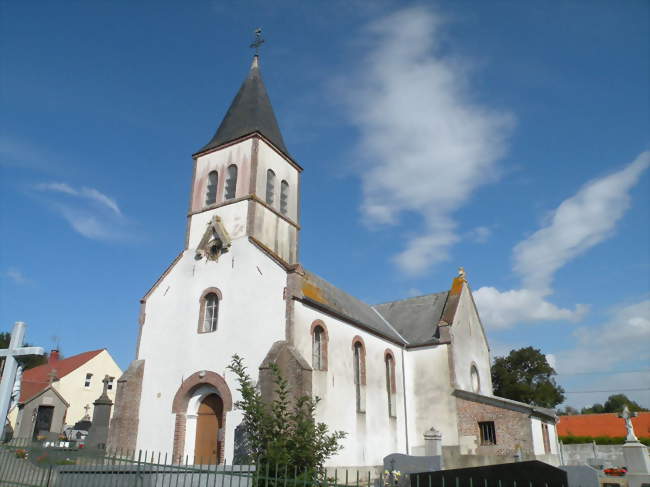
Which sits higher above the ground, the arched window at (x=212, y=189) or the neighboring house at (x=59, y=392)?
the arched window at (x=212, y=189)

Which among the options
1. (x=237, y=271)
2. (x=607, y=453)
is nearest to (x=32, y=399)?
(x=237, y=271)

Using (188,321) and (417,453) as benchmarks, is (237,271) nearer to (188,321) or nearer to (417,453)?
(188,321)

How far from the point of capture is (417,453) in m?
23.8

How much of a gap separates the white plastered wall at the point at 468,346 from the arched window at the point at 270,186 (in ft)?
38.2

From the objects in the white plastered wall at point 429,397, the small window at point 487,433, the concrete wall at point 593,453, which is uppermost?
the white plastered wall at point 429,397

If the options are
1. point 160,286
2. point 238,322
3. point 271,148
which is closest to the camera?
point 238,322

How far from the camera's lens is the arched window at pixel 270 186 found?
2148cm

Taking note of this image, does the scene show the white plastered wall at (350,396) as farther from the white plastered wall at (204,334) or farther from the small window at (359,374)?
the white plastered wall at (204,334)

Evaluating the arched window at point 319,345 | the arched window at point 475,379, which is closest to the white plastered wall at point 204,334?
the arched window at point 319,345

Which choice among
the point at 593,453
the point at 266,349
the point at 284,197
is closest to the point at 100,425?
the point at 266,349

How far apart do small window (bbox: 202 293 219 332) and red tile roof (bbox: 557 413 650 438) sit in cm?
3886

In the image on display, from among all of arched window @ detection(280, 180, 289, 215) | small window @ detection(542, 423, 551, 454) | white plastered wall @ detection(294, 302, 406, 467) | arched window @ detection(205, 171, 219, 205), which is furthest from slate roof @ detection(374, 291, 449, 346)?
arched window @ detection(205, 171, 219, 205)

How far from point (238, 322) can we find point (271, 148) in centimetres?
819

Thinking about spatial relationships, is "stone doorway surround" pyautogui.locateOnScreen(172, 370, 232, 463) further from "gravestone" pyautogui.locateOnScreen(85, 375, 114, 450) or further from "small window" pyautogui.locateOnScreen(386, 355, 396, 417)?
"small window" pyautogui.locateOnScreen(386, 355, 396, 417)
